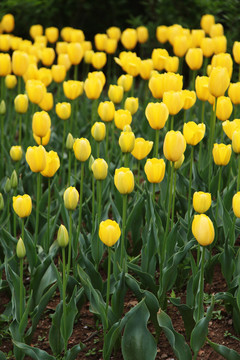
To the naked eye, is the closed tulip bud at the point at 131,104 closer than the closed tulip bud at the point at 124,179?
No

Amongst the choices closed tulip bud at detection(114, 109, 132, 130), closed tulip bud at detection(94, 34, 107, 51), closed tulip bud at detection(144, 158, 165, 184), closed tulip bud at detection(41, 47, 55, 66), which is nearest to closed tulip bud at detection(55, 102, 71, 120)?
closed tulip bud at detection(114, 109, 132, 130)

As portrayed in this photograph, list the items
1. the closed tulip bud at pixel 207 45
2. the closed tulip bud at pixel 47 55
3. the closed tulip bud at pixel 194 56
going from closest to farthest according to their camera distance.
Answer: the closed tulip bud at pixel 194 56
the closed tulip bud at pixel 207 45
the closed tulip bud at pixel 47 55

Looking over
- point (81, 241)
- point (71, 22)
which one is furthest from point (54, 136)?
point (71, 22)

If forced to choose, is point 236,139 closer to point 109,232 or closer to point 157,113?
point 157,113

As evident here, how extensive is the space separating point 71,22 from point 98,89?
4023 millimetres

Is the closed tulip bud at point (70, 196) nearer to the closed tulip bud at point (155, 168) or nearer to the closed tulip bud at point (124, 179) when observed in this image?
the closed tulip bud at point (124, 179)

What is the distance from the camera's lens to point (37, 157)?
2.86 m

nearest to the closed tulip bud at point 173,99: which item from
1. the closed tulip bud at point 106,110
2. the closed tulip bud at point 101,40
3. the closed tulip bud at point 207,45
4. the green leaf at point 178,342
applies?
the closed tulip bud at point 106,110

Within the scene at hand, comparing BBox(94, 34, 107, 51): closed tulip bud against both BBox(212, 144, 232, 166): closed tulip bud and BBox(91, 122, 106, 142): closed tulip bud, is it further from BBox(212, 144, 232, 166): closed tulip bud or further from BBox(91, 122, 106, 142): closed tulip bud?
BBox(212, 144, 232, 166): closed tulip bud

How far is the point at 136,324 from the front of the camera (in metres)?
2.70

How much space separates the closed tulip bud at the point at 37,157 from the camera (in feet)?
9.34

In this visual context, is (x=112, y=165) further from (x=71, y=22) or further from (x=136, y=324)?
(x=71, y=22)

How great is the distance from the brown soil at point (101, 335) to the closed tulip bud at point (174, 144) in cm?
86

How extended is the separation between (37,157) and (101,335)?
919 mm
